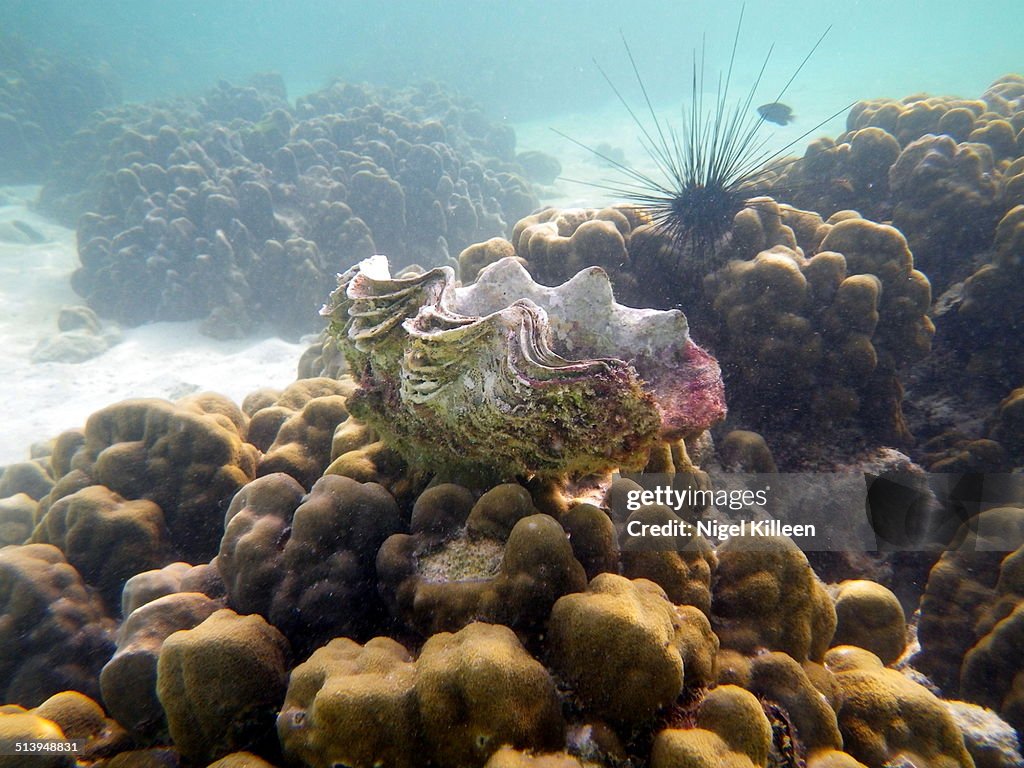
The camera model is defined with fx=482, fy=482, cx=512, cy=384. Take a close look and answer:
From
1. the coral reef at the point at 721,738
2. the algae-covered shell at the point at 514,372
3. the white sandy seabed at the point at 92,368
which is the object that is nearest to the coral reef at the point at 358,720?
the coral reef at the point at 721,738

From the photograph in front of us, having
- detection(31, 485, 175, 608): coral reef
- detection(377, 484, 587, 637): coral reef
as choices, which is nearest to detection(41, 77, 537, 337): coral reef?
detection(31, 485, 175, 608): coral reef

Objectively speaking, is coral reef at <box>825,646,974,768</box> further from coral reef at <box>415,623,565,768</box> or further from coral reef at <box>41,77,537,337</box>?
coral reef at <box>41,77,537,337</box>

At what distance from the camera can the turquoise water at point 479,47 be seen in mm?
35031

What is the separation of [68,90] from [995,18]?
4370 inches

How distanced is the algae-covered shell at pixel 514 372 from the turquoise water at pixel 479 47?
112 ft

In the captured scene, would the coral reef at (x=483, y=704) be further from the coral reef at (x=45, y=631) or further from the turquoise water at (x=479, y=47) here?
the turquoise water at (x=479, y=47)

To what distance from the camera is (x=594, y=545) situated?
2.00 m

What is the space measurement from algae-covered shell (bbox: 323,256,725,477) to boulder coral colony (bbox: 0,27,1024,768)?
13 mm

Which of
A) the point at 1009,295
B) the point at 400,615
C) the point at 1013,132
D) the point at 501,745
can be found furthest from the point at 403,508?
the point at 1013,132

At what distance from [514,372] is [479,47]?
4729 cm

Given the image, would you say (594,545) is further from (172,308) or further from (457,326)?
(172,308)

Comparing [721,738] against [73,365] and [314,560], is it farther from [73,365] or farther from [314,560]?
[73,365]

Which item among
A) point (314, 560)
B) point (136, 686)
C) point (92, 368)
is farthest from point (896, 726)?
point (92, 368)

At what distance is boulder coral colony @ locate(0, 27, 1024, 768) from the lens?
1.54 metres
